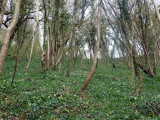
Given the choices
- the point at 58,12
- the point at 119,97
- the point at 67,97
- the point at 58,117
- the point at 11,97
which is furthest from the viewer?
the point at 58,12

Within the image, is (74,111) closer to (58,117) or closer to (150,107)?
(58,117)

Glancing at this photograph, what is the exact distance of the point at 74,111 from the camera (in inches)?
252

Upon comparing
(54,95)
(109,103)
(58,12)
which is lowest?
(109,103)

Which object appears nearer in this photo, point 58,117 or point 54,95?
point 58,117

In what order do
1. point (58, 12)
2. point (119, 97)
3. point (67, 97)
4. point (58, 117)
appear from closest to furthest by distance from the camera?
1. point (58, 117)
2. point (67, 97)
3. point (119, 97)
4. point (58, 12)

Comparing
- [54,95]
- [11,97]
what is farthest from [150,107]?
[11,97]

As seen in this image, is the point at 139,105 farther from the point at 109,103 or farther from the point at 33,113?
the point at 33,113

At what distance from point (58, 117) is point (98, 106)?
7.34 ft

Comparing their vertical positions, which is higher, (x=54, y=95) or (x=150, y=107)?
(x=54, y=95)

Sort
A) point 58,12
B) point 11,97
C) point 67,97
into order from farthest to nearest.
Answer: point 58,12 < point 67,97 < point 11,97

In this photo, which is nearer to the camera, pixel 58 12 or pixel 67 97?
pixel 67 97

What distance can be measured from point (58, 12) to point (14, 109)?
13.1 metres

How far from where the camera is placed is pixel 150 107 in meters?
6.70

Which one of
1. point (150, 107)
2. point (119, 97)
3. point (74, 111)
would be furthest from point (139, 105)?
point (74, 111)
